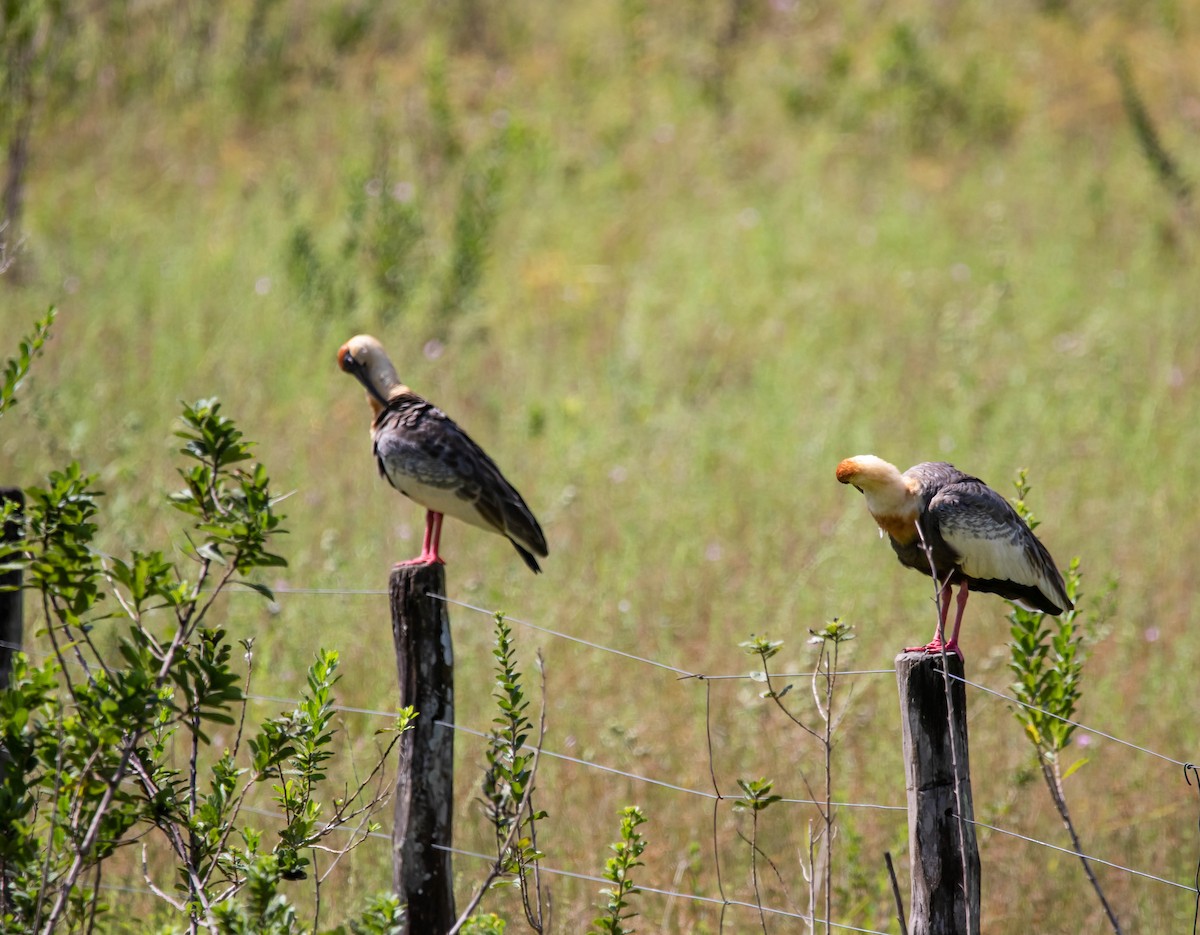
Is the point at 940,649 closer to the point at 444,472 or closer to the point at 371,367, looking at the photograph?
the point at 444,472

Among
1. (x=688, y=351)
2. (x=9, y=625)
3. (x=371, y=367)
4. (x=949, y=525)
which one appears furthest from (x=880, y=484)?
(x=688, y=351)

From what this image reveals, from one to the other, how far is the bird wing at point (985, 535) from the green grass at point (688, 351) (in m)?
1.22

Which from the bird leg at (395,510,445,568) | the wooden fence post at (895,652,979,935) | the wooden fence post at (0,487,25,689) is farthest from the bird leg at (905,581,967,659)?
the wooden fence post at (0,487,25,689)

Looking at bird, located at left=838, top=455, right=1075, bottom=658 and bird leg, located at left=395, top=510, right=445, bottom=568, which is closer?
bird, located at left=838, top=455, right=1075, bottom=658

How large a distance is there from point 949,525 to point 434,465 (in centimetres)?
155

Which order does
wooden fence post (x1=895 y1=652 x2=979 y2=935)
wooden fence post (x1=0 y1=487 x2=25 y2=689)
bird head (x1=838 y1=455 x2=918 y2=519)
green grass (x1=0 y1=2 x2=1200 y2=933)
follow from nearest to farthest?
wooden fence post (x1=895 y1=652 x2=979 y2=935)
bird head (x1=838 y1=455 x2=918 y2=519)
wooden fence post (x1=0 y1=487 x2=25 y2=689)
green grass (x1=0 y1=2 x2=1200 y2=933)

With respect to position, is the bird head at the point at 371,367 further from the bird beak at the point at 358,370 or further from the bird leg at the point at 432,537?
the bird leg at the point at 432,537

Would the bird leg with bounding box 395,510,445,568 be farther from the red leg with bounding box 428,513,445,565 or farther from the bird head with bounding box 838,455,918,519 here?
the bird head with bounding box 838,455,918,519

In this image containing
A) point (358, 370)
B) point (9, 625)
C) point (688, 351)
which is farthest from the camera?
point (688, 351)

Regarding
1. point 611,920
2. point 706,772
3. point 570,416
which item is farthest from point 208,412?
point 570,416

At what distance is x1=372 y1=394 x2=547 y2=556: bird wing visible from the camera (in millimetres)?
3859

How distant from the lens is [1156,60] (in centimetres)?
1255

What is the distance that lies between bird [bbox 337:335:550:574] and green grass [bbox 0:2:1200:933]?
4.19 feet

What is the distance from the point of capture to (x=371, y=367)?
4078mm
